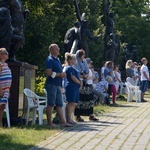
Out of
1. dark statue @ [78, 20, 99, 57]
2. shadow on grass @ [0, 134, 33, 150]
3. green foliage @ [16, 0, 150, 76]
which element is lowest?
shadow on grass @ [0, 134, 33, 150]

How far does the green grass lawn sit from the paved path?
0.18m

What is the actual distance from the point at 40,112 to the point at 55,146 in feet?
10.6

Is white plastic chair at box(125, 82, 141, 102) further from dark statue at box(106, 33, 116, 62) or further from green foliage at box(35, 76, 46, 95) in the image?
green foliage at box(35, 76, 46, 95)

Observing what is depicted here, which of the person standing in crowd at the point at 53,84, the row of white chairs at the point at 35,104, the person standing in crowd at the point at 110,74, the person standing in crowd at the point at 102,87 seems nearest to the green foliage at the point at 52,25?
the person standing in crowd at the point at 110,74

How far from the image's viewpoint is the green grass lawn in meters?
8.74

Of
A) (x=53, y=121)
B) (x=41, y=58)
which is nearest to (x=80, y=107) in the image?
(x=53, y=121)

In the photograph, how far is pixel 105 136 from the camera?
10383 millimetres

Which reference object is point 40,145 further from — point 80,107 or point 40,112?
point 80,107

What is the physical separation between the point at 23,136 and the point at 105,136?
5.12 feet

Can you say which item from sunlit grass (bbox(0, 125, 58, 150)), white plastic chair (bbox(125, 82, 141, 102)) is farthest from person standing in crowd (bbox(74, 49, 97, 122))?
white plastic chair (bbox(125, 82, 141, 102))

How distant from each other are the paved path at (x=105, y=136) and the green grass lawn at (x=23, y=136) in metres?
0.18

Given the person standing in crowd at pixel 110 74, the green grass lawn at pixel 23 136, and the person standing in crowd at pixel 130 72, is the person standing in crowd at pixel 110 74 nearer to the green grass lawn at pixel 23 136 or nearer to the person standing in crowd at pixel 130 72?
the person standing in crowd at pixel 130 72

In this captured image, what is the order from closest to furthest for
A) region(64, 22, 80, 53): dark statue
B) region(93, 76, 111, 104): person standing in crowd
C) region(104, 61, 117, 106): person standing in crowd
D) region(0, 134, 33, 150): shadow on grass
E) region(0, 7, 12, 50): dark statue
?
region(0, 134, 33, 150): shadow on grass → region(0, 7, 12, 50): dark statue → region(93, 76, 111, 104): person standing in crowd → region(64, 22, 80, 53): dark statue → region(104, 61, 117, 106): person standing in crowd

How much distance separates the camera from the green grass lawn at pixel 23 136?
28.7 feet
